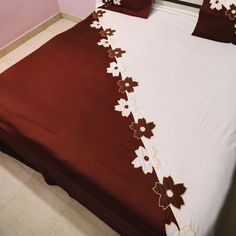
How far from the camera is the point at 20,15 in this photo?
2684 mm

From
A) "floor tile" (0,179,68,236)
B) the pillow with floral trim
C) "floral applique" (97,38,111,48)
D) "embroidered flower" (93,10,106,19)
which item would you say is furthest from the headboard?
"floor tile" (0,179,68,236)

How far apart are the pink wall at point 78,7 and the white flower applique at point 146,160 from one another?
1.99 m

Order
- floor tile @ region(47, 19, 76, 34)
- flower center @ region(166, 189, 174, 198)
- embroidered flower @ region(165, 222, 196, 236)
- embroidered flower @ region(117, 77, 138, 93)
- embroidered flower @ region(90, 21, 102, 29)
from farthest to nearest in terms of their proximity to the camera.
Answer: floor tile @ region(47, 19, 76, 34) < embroidered flower @ region(90, 21, 102, 29) < embroidered flower @ region(117, 77, 138, 93) < flower center @ region(166, 189, 174, 198) < embroidered flower @ region(165, 222, 196, 236)

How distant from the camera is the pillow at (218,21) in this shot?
1698 millimetres

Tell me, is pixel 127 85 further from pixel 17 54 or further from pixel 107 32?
pixel 17 54

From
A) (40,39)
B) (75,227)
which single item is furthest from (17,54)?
(75,227)

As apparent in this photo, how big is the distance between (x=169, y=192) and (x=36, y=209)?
96 cm

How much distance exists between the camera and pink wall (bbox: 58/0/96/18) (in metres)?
2.70

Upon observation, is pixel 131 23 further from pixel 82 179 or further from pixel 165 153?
pixel 82 179

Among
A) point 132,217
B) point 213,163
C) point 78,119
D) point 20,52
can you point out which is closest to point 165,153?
point 213,163

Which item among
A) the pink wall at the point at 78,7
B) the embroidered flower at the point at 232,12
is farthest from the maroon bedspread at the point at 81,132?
the pink wall at the point at 78,7

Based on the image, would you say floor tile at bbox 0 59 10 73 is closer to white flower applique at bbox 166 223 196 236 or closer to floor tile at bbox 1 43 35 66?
floor tile at bbox 1 43 35 66

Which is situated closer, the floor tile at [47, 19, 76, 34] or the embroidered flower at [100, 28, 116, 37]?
the embroidered flower at [100, 28, 116, 37]

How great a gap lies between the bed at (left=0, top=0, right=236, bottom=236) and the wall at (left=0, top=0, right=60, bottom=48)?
3.30ft
